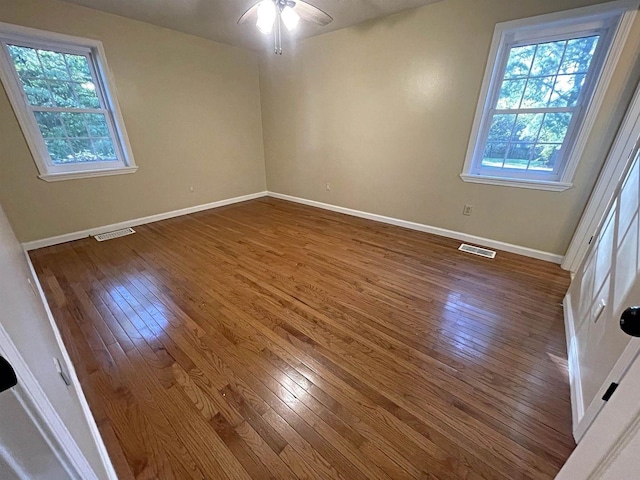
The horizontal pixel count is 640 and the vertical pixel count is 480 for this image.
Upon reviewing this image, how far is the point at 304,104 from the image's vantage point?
412 cm

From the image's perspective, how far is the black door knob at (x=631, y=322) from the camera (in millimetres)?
479

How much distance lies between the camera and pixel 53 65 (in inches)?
112

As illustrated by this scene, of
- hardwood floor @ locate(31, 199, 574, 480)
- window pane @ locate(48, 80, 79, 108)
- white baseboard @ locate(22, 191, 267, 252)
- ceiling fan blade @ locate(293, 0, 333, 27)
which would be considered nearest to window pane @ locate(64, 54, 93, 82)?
window pane @ locate(48, 80, 79, 108)

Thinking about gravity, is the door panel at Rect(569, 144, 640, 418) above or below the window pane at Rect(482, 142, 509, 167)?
below

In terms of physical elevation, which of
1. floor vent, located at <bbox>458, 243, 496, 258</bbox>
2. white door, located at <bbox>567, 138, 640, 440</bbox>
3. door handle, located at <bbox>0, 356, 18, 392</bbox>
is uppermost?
door handle, located at <bbox>0, 356, 18, 392</bbox>

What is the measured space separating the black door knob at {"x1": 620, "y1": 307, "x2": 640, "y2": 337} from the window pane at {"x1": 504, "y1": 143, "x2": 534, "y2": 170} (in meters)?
2.92

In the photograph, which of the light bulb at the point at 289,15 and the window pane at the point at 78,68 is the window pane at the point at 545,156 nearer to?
the light bulb at the point at 289,15

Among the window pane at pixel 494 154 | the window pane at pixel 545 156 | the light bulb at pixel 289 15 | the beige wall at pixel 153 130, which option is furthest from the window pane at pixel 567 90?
the beige wall at pixel 153 130

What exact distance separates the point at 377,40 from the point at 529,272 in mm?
3068

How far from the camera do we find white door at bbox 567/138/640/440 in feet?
3.54

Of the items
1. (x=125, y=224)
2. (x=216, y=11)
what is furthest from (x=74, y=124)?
(x=216, y=11)

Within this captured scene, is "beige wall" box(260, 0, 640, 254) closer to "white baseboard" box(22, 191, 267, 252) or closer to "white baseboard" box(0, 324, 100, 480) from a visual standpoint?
"white baseboard" box(22, 191, 267, 252)

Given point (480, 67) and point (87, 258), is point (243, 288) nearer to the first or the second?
point (87, 258)

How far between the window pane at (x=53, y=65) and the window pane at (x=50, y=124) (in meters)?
0.39
